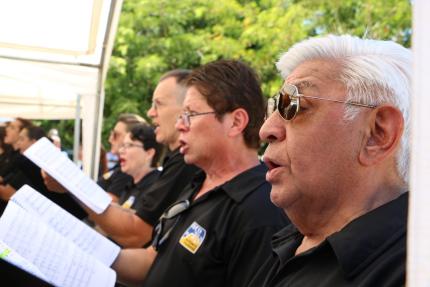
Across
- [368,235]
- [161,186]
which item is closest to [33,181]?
[161,186]

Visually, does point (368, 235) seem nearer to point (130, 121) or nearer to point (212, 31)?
point (130, 121)

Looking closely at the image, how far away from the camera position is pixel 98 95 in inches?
266

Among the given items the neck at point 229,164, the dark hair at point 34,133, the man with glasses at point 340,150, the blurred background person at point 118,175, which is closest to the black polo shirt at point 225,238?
the neck at point 229,164

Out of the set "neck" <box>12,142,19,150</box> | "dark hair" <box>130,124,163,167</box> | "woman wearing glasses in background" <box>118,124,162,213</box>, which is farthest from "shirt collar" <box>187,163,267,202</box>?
"dark hair" <box>130,124,163,167</box>

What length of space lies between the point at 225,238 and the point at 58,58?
3.86 m

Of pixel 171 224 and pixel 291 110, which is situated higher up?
pixel 291 110

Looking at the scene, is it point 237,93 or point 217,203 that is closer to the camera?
point 217,203

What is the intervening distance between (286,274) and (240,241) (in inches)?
24.6

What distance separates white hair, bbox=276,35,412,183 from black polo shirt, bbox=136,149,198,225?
1.65 m

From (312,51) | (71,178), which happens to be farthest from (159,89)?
(312,51)

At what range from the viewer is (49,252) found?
1.92 meters

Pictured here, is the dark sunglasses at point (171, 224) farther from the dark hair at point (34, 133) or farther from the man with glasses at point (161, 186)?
the dark hair at point (34, 133)

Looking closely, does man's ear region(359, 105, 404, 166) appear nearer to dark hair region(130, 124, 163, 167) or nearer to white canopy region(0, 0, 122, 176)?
white canopy region(0, 0, 122, 176)

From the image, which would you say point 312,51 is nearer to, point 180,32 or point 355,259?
point 355,259
